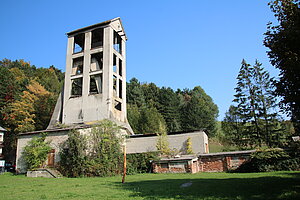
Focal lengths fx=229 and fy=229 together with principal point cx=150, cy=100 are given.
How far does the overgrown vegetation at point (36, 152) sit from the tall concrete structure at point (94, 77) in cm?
605

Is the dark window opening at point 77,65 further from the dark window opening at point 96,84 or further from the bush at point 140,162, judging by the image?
the bush at point 140,162

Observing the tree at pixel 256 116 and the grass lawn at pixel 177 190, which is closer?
the grass lawn at pixel 177 190

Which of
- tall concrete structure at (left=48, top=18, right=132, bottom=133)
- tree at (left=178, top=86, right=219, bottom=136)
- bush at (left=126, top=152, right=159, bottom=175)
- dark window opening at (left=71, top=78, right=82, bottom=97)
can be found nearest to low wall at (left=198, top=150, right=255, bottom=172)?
bush at (left=126, top=152, right=159, bottom=175)

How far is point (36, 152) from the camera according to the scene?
1978 cm

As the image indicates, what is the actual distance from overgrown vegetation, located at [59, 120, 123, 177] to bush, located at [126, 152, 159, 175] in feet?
3.28

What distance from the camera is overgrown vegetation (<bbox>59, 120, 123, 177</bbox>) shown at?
1800 centimetres

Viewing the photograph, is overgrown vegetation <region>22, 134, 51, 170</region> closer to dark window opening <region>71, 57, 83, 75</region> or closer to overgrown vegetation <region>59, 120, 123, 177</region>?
overgrown vegetation <region>59, 120, 123, 177</region>

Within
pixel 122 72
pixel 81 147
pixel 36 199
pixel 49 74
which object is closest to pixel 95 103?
pixel 122 72

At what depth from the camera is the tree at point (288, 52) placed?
282 inches

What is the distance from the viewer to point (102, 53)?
29.1 metres

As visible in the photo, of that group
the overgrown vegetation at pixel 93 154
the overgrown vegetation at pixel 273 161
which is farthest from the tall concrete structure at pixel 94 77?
the overgrown vegetation at pixel 273 161

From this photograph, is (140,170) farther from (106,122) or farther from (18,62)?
(18,62)

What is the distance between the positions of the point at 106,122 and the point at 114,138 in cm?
175

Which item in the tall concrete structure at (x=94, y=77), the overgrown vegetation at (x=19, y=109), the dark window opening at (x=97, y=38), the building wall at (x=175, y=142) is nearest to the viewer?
the building wall at (x=175, y=142)
